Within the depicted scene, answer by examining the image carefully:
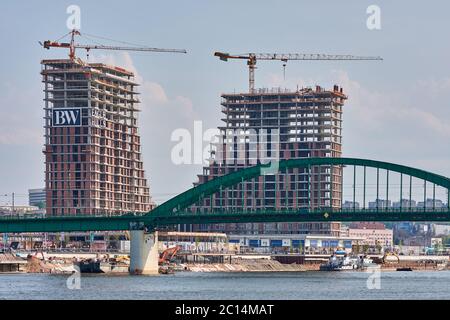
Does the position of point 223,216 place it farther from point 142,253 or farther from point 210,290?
point 210,290

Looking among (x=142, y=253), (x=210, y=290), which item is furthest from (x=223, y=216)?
(x=210, y=290)

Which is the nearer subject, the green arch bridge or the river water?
the river water

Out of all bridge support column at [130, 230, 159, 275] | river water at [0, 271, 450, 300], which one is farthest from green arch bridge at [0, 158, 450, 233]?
river water at [0, 271, 450, 300]

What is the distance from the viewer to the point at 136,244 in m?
155

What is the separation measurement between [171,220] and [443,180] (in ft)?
136

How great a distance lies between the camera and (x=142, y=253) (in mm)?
154250

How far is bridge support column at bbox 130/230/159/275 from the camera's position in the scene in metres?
154

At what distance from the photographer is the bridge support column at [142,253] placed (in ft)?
504

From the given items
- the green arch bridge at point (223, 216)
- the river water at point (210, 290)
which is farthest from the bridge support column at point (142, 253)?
the river water at point (210, 290)

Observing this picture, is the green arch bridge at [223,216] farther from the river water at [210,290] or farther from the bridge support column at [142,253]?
the river water at [210,290]

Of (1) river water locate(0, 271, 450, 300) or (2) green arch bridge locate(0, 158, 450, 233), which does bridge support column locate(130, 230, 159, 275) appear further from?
(1) river water locate(0, 271, 450, 300)
